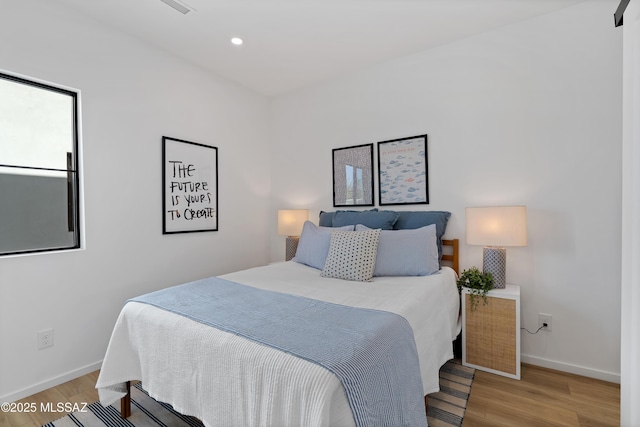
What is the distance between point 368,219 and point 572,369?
187 cm

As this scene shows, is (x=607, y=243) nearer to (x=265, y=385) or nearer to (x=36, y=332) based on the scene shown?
(x=265, y=385)

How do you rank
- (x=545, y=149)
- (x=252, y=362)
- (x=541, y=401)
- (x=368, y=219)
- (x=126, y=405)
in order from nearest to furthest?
(x=252, y=362) < (x=126, y=405) < (x=541, y=401) < (x=545, y=149) < (x=368, y=219)

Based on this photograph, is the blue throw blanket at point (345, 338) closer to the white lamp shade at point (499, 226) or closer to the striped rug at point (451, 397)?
the striped rug at point (451, 397)

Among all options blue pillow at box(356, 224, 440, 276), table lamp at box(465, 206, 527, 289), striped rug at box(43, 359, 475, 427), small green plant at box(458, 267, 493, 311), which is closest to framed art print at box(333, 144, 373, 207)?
blue pillow at box(356, 224, 440, 276)

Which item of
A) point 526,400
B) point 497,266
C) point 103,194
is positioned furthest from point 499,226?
point 103,194

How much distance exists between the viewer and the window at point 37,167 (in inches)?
80.0

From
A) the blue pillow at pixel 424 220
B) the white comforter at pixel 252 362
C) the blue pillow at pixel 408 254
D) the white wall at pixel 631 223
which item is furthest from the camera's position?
the blue pillow at pixel 424 220

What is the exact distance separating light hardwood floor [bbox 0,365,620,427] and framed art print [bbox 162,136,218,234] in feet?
4.44

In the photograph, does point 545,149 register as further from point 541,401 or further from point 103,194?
point 103,194

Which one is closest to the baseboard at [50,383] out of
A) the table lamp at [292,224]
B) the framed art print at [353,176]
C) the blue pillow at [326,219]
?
the table lamp at [292,224]

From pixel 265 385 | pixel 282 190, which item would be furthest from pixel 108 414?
pixel 282 190

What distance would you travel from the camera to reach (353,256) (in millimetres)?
2287

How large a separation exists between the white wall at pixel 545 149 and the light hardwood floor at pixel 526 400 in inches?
8.9

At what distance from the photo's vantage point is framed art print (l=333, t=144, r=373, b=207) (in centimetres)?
316
